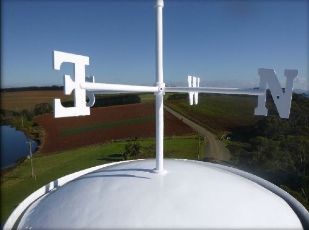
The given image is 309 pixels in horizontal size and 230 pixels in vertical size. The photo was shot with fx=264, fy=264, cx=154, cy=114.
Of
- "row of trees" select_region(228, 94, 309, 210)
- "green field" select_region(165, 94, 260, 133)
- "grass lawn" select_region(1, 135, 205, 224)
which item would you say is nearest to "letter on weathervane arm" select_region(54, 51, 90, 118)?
"row of trees" select_region(228, 94, 309, 210)

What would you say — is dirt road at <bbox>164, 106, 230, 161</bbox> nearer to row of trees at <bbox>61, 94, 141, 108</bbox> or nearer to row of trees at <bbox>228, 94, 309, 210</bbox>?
row of trees at <bbox>228, 94, 309, 210</bbox>

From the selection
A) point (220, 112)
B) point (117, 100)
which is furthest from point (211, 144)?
point (117, 100)

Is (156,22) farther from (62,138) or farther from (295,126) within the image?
(62,138)

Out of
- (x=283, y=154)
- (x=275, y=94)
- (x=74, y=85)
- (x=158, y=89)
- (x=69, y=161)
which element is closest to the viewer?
(x=74, y=85)

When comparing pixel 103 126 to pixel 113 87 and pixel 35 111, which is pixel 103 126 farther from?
pixel 113 87

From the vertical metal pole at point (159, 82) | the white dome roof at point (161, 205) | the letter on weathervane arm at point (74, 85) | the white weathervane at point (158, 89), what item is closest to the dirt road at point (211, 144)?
the white dome roof at point (161, 205)

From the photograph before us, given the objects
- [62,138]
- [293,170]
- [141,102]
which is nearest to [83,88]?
[293,170]

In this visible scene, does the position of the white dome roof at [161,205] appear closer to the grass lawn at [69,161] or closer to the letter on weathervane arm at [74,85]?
the letter on weathervane arm at [74,85]
